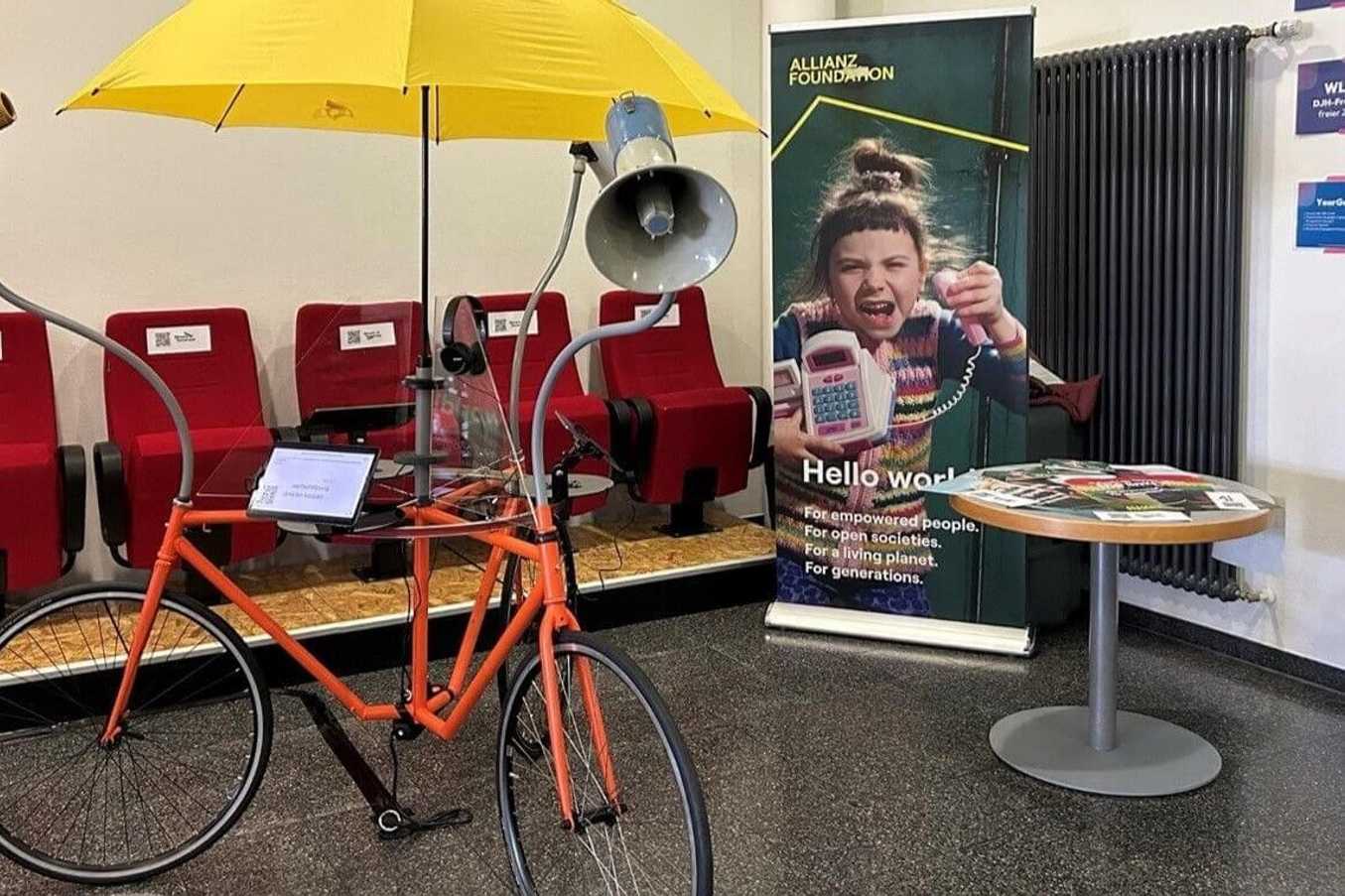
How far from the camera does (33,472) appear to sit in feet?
12.2

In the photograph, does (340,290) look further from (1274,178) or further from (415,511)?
(1274,178)

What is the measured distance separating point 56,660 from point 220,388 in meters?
1.19

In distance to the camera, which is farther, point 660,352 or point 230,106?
point 660,352

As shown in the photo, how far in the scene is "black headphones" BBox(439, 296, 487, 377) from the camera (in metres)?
2.62

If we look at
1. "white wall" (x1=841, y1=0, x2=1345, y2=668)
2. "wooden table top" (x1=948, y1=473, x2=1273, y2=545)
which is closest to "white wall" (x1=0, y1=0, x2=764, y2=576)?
"white wall" (x1=841, y1=0, x2=1345, y2=668)

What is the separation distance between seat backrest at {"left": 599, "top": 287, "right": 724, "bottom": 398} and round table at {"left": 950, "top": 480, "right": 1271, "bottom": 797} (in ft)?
6.74

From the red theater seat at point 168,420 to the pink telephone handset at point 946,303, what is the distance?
2.09m

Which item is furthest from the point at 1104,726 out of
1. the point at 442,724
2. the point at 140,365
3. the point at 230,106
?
the point at 230,106

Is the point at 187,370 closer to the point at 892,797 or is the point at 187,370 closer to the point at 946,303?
the point at 946,303

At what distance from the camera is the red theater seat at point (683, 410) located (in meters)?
4.75

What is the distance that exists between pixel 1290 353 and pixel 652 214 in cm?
251

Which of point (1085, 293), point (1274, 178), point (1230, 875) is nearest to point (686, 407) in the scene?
point (1085, 293)

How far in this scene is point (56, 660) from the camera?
3523 mm

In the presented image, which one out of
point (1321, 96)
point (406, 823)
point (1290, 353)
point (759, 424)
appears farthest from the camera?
point (759, 424)
